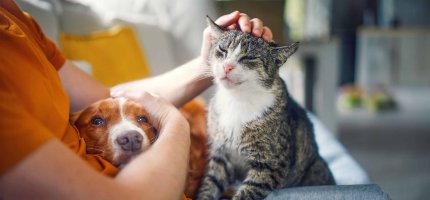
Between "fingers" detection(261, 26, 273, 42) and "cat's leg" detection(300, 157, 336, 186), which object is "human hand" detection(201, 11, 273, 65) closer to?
"fingers" detection(261, 26, 273, 42)

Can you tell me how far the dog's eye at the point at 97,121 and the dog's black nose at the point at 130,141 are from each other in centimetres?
4

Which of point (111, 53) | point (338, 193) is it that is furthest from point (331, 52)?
point (338, 193)

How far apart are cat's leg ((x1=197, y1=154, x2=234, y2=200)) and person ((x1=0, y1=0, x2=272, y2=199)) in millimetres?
143

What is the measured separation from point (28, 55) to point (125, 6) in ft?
2.23

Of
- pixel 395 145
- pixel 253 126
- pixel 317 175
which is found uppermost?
pixel 253 126

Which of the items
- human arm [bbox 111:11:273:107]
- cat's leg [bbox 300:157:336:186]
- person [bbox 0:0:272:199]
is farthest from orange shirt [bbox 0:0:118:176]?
cat's leg [bbox 300:157:336:186]

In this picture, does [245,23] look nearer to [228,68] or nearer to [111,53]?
[228,68]

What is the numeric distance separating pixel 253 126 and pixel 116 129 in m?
0.26

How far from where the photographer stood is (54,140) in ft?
1.56

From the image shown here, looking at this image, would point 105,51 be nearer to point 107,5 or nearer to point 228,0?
point 107,5

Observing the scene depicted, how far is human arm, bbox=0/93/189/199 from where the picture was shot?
44 cm

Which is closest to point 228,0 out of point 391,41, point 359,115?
point 359,115

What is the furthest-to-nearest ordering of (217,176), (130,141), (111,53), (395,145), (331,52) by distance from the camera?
1. (395,145)
2. (331,52)
3. (111,53)
4. (217,176)
5. (130,141)

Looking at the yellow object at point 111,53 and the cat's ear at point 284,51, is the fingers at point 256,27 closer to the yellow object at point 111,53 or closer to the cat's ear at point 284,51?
the cat's ear at point 284,51
